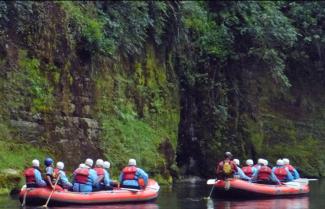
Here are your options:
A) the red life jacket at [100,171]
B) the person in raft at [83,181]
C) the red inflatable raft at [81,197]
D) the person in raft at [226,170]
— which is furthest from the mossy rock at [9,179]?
the person in raft at [226,170]

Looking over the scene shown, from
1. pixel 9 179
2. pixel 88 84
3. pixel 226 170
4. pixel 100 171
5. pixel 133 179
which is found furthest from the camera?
pixel 88 84

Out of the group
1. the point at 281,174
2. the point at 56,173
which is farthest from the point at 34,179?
the point at 281,174

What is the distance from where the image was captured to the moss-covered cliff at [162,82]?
75.6 feet

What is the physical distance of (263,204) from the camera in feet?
62.7

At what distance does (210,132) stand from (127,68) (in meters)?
5.55

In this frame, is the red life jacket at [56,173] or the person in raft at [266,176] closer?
the red life jacket at [56,173]

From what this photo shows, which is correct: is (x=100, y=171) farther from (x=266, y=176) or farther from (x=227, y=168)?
(x=266, y=176)

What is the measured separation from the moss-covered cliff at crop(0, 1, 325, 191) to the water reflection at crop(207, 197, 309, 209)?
6.02 meters

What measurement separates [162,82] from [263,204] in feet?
34.0

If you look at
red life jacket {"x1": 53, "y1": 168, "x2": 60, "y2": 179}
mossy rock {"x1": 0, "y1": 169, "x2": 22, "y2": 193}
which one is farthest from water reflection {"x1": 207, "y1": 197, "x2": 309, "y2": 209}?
mossy rock {"x1": 0, "y1": 169, "x2": 22, "y2": 193}

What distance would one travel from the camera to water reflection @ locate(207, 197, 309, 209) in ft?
60.3

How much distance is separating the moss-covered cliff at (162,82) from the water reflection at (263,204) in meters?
6.02

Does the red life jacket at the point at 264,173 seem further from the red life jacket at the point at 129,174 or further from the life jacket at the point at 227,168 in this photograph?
the red life jacket at the point at 129,174

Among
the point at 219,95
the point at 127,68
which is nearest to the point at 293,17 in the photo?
the point at 219,95
